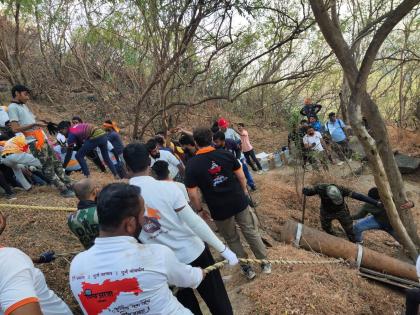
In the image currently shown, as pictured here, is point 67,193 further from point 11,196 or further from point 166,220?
point 166,220

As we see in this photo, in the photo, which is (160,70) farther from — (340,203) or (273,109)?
(273,109)

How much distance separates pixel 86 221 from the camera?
297cm

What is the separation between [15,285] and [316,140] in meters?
8.86

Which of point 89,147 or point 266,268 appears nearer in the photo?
point 266,268

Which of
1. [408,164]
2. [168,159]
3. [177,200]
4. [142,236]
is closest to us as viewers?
[177,200]

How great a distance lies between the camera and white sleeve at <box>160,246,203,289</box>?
74.5 inches

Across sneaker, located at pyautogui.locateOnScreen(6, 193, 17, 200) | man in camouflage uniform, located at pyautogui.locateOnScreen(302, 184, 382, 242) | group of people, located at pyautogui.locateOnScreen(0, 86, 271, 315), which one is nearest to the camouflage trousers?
group of people, located at pyautogui.locateOnScreen(0, 86, 271, 315)

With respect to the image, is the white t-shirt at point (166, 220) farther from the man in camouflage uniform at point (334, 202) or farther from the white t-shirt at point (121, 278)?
the man in camouflage uniform at point (334, 202)

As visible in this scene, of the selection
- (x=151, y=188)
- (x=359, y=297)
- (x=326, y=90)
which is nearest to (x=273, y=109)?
(x=326, y=90)

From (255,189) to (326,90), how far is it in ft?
44.1

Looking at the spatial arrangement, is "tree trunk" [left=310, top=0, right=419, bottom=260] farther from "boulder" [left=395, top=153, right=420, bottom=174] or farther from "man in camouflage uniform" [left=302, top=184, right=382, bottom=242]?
"boulder" [left=395, top=153, right=420, bottom=174]

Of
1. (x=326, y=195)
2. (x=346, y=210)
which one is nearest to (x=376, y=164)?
(x=326, y=195)

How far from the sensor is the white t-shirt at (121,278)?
176 centimetres

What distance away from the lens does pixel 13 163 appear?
20.1 feet
